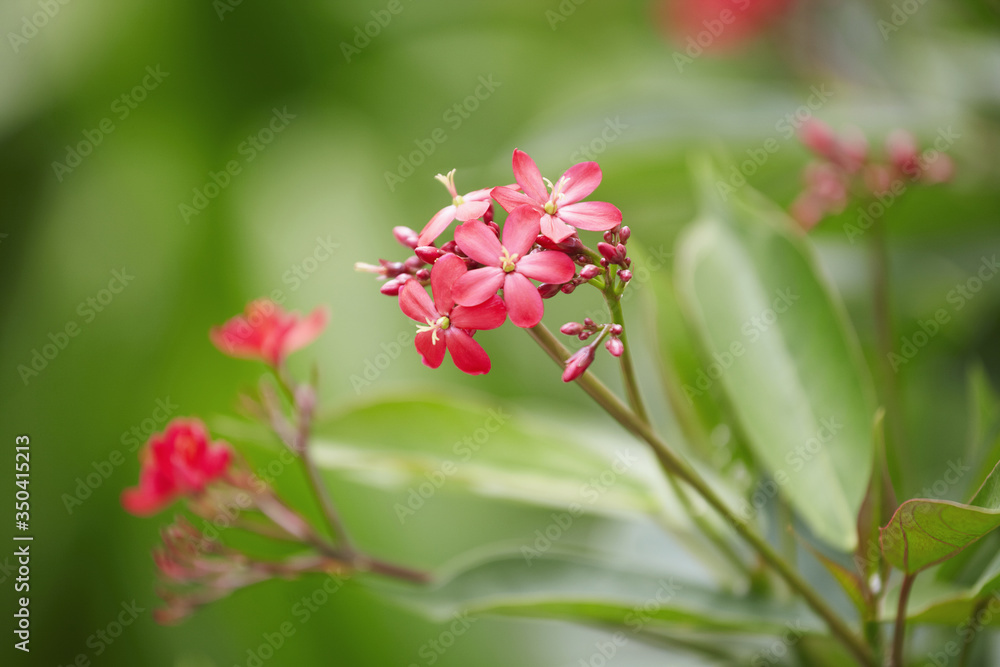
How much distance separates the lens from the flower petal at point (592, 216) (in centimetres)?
67

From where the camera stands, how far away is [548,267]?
640mm

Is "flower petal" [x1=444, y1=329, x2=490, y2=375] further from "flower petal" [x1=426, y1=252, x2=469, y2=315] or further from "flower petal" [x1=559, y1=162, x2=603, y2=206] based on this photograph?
"flower petal" [x1=559, y1=162, x2=603, y2=206]

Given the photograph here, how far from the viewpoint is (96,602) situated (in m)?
1.92

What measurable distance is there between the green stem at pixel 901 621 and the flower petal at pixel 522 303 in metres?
0.43

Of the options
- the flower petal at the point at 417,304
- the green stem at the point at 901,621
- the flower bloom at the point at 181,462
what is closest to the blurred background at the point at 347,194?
the flower bloom at the point at 181,462

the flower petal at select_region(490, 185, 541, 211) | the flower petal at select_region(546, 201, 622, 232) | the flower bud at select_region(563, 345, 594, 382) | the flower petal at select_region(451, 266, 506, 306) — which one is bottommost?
the flower bud at select_region(563, 345, 594, 382)

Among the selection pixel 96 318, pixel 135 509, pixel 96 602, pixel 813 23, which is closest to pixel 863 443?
pixel 135 509

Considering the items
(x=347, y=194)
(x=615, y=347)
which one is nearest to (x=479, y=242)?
(x=615, y=347)

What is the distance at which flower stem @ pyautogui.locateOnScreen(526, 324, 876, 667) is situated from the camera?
67 cm

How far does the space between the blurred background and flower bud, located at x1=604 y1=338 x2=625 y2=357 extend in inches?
20.0

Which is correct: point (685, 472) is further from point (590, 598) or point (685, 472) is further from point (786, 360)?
point (786, 360)

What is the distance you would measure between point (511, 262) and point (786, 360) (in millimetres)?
501

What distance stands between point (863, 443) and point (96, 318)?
6.35 feet

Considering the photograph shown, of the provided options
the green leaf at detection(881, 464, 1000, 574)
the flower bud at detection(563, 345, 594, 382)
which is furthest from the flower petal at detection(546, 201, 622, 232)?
the green leaf at detection(881, 464, 1000, 574)
